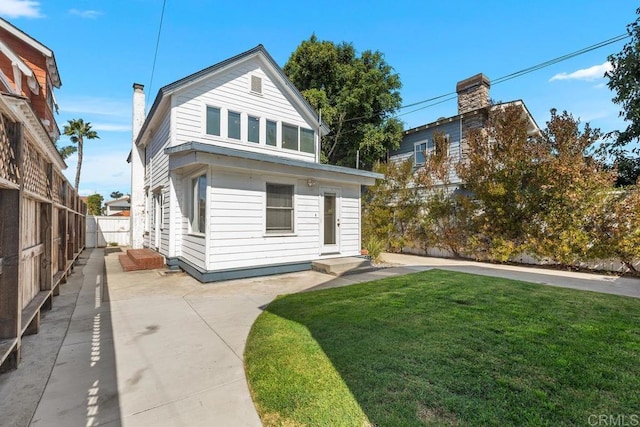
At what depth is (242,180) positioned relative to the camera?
24.3 feet

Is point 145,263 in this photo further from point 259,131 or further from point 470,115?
point 470,115

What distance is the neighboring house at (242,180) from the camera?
7.08m

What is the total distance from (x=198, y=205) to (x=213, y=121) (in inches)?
114

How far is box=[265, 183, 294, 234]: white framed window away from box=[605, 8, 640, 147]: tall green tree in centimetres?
1221

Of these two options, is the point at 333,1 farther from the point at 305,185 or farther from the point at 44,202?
the point at 44,202

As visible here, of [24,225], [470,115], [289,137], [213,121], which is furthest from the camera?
[470,115]

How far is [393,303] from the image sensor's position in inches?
192

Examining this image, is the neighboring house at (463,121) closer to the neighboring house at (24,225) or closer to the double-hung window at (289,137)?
the double-hung window at (289,137)

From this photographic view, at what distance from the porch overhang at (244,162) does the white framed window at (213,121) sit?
154 cm

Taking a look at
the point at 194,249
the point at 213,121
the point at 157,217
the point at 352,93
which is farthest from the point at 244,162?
the point at 352,93

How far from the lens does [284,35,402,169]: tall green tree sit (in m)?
17.5

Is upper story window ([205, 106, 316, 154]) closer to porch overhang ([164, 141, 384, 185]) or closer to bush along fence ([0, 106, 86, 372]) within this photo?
porch overhang ([164, 141, 384, 185])

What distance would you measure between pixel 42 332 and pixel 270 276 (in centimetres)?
444

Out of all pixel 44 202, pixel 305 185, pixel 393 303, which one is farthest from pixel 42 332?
pixel 305 185
